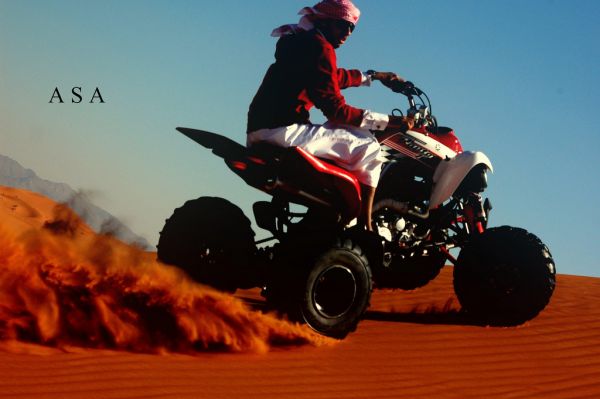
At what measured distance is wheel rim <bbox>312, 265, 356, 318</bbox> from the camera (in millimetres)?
6207

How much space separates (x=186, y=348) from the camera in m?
5.79

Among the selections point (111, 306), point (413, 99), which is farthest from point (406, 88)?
point (111, 306)

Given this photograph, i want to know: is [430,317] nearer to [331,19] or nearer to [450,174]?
[450,174]

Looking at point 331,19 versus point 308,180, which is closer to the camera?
point 308,180

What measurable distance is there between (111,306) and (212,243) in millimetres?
1161

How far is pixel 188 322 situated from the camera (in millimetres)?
5953

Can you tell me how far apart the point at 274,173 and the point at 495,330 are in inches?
97.0

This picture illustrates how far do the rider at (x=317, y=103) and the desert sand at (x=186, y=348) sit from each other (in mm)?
1118

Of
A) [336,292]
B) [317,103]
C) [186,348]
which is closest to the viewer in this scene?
[186,348]

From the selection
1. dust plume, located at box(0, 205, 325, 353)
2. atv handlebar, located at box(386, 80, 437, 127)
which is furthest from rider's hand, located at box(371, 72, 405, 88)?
dust plume, located at box(0, 205, 325, 353)

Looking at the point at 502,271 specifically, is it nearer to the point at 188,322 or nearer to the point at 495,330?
the point at 495,330

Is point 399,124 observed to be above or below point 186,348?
above

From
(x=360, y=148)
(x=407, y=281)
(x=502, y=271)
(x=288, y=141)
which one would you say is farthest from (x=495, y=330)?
(x=288, y=141)

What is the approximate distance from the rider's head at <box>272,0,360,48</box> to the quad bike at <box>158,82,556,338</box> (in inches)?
36.3
